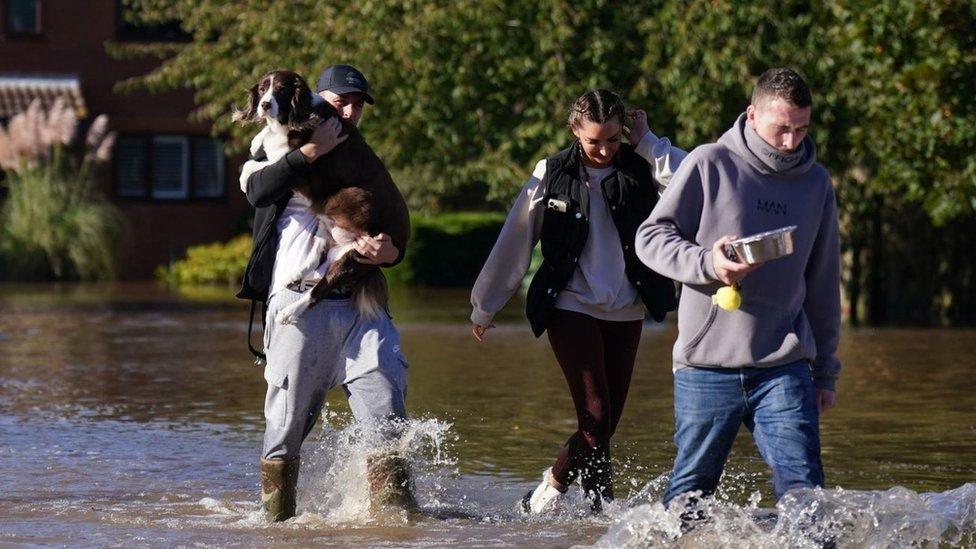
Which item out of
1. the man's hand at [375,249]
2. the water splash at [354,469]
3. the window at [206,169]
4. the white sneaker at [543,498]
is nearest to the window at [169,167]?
the window at [206,169]

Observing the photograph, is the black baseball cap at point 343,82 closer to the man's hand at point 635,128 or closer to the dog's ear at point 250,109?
the dog's ear at point 250,109

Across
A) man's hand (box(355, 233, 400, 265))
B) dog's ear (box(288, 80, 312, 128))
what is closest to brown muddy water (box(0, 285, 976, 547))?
man's hand (box(355, 233, 400, 265))

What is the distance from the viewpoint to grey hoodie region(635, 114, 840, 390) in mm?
5988

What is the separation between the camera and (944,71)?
1678 cm

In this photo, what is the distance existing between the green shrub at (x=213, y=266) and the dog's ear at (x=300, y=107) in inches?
900

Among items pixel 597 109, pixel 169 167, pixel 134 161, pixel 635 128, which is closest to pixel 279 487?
pixel 597 109

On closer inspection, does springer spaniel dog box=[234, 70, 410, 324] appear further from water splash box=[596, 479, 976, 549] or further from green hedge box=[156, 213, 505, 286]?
green hedge box=[156, 213, 505, 286]

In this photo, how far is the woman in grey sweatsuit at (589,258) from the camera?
24.6ft

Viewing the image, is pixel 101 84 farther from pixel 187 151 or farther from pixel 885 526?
pixel 885 526

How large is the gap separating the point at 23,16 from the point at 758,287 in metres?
28.2

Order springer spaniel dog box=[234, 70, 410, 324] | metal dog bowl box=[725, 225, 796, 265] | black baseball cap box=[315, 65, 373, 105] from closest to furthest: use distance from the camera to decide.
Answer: metal dog bowl box=[725, 225, 796, 265]
springer spaniel dog box=[234, 70, 410, 324]
black baseball cap box=[315, 65, 373, 105]

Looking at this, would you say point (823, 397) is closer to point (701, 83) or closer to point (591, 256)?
point (591, 256)

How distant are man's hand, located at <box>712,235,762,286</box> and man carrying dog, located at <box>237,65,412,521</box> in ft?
5.74

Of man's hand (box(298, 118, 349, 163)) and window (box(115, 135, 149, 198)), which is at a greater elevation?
man's hand (box(298, 118, 349, 163))
